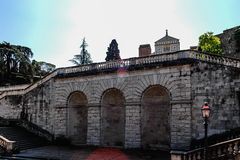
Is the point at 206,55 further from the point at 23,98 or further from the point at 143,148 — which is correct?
the point at 23,98

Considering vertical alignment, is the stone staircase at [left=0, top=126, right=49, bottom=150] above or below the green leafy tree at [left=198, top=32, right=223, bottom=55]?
below

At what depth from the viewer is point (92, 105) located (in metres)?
22.2

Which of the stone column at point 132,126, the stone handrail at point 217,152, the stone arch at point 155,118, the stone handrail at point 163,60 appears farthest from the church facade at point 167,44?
the stone handrail at point 217,152

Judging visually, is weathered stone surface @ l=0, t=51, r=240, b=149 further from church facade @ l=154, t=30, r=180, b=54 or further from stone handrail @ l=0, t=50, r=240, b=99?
church facade @ l=154, t=30, r=180, b=54

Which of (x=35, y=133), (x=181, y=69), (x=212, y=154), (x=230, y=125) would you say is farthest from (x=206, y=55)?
(x=35, y=133)

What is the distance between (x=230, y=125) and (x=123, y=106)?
7.90m

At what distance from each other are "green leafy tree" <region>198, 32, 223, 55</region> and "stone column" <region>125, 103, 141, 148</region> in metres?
24.7

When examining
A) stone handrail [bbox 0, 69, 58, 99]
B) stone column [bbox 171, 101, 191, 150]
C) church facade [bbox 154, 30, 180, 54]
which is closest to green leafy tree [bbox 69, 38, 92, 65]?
church facade [bbox 154, 30, 180, 54]

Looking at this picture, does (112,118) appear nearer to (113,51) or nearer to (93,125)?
(93,125)

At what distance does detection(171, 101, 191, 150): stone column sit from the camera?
17.5m

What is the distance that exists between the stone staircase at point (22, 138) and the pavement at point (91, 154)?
3.21 ft

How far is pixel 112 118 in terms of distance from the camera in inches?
875

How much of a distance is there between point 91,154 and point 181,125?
18.9ft

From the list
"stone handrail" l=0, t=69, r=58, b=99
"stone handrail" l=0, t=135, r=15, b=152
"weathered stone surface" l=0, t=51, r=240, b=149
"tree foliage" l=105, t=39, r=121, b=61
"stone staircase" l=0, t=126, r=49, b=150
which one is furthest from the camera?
"tree foliage" l=105, t=39, r=121, b=61
